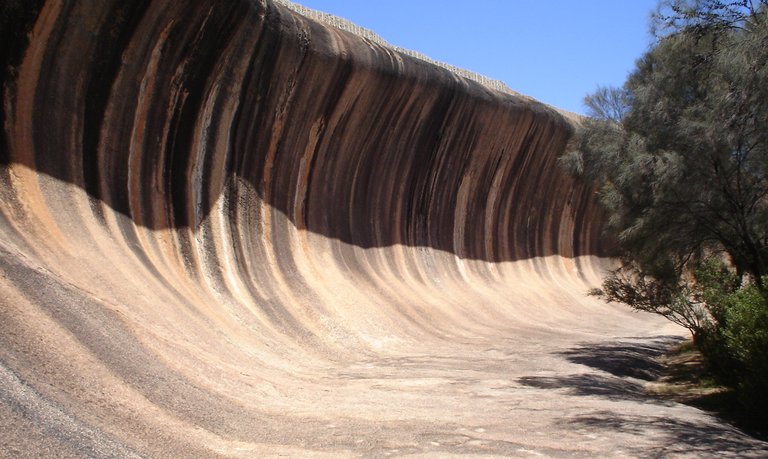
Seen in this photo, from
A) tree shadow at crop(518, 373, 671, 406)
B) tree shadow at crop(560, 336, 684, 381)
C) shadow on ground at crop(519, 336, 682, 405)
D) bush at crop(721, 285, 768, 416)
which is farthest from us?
tree shadow at crop(560, 336, 684, 381)

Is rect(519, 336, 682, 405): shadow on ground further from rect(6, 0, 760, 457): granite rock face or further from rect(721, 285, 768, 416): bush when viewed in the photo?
rect(721, 285, 768, 416): bush

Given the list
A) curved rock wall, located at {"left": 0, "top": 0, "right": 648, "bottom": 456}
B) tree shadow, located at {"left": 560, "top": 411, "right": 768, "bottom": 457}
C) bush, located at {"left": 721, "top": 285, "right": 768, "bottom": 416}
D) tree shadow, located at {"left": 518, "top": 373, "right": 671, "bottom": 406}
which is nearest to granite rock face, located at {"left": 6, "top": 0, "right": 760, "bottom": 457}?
curved rock wall, located at {"left": 0, "top": 0, "right": 648, "bottom": 456}

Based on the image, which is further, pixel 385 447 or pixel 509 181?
pixel 509 181

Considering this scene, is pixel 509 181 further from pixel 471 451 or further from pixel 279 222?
pixel 471 451

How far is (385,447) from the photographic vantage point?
6219mm

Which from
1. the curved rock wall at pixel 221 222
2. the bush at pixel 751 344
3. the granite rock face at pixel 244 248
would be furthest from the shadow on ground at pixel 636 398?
the curved rock wall at pixel 221 222

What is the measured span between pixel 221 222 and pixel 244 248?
22.7 inches

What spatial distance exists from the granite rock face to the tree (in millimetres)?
2681

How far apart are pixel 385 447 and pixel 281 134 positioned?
28.0 feet

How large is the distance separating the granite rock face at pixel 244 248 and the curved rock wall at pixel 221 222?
4 centimetres

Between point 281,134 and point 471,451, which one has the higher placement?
point 281,134

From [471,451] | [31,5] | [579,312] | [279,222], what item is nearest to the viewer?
[471,451]

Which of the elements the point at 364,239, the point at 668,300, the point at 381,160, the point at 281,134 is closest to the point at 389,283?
the point at 364,239

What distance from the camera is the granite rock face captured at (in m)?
6.31
